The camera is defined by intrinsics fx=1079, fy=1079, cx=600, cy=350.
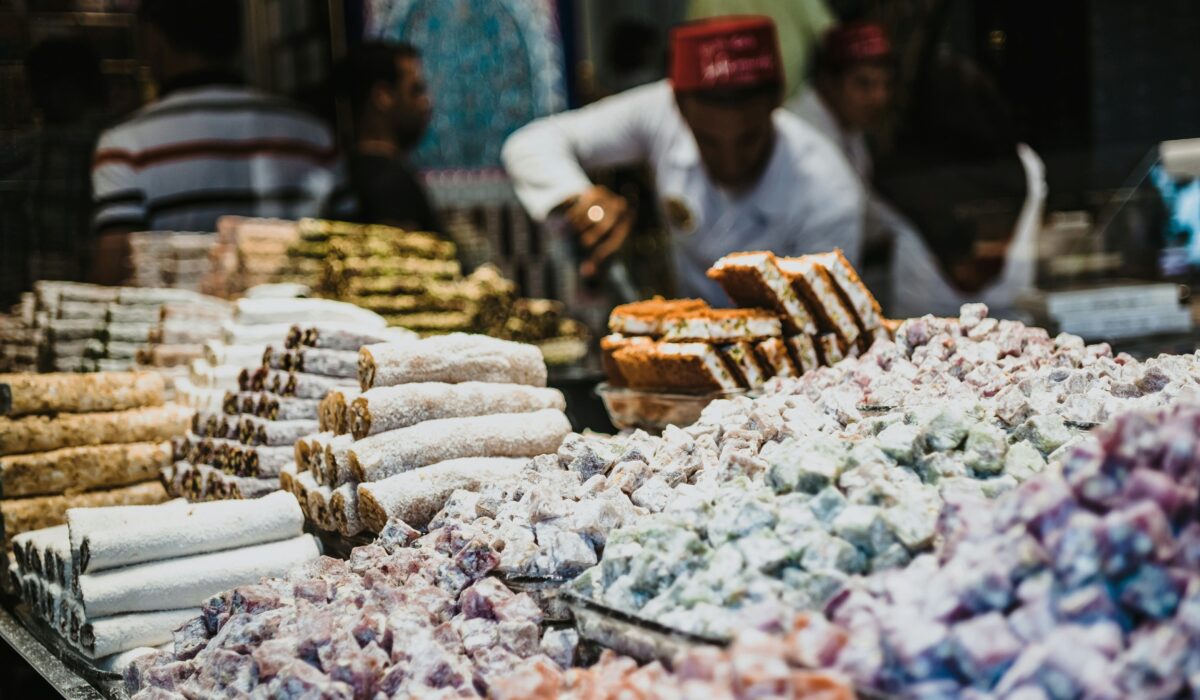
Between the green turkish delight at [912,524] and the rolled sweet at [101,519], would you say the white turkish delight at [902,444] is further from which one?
the rolled sweet at [101,519]

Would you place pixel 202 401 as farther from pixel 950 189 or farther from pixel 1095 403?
pixel 950 189

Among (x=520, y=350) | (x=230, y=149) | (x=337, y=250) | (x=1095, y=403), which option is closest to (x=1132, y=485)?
(x=1095, y=403)

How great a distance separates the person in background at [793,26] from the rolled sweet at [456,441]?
3176mm

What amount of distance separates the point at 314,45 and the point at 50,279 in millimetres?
2152

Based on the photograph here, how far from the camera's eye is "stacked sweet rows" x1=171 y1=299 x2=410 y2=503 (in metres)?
2.05

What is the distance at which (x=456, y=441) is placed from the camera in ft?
6.08

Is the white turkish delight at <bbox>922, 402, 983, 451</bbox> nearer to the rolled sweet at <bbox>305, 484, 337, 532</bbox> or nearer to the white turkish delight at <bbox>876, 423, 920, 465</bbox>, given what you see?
the white turkish delight at <bbox>876, 423, 920, 465</bbox>

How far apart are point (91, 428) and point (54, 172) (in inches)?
55.8

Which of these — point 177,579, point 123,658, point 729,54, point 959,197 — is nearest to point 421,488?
point 177,579

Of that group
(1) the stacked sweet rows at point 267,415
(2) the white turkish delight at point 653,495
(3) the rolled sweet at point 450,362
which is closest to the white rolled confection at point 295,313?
(1) the stacked sweet rows at point 267,415

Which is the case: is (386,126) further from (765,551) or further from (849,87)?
(765,551)

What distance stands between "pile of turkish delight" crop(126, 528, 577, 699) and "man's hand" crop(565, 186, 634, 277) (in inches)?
77.6

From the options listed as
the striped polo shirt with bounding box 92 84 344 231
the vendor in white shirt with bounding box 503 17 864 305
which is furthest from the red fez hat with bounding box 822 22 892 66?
the striped polo shirt with bounding box 92 84 344 231

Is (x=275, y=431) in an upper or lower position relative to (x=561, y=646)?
upper
